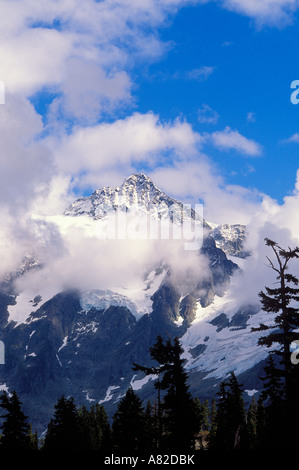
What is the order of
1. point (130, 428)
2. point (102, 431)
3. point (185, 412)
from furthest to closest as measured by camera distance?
point (102, 431)
point (130, 428)
point (185, 412)

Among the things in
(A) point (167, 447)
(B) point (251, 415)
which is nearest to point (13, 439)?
(A) point (167, 447)

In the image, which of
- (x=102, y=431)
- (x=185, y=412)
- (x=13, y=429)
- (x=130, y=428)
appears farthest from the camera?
(x=102, y=431)

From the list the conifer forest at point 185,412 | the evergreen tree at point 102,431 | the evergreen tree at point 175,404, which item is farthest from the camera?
the evergreen tree at point 102,431

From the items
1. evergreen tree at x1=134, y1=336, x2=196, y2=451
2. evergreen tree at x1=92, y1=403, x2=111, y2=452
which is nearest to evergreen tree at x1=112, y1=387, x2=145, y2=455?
evergreen tree at x1=134, y1=336, x2=196, y2=451

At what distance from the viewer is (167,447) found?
46.7 m

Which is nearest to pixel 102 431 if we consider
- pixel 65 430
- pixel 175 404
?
pixel 65 430

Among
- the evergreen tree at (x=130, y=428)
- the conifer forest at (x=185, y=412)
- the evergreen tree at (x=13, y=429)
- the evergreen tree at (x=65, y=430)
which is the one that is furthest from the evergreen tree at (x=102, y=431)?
the evergreen tree at (x=13, y=429)

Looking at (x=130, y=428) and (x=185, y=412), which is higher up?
(x=185, y=412)

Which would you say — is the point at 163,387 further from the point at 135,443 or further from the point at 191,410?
the point at 135,443

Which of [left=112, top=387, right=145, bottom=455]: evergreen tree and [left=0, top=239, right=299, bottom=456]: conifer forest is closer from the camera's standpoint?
[left=0, top=239, right=299, bottom=456]: conifer forest

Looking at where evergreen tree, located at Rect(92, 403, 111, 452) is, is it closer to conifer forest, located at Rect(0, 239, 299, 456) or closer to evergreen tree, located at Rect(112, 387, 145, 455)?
conifer forest, located at Rect(0, 239, 299, 456)

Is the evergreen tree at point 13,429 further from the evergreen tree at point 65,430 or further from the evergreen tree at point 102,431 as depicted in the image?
the evergreen tree at point 102,431

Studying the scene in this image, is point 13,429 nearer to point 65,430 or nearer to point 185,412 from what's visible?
point 65,430
